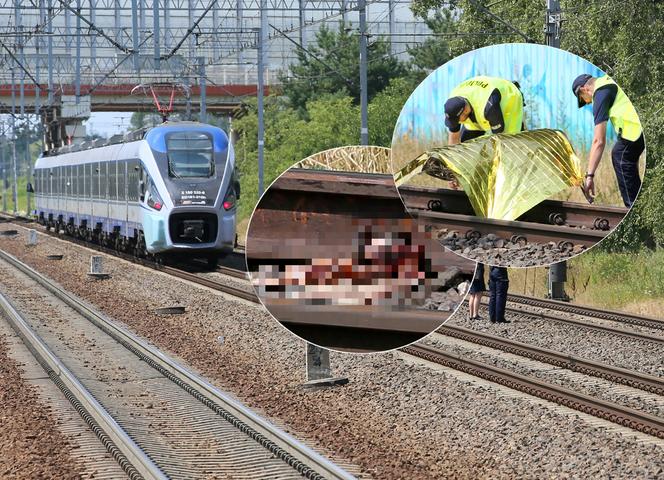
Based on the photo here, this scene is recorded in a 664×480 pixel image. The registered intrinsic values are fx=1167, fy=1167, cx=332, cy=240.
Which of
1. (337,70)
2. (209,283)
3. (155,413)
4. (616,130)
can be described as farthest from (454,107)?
(337,70)

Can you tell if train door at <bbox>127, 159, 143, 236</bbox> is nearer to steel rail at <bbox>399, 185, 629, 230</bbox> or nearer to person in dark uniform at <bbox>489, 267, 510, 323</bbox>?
person in dark uniform at <bbox>489, 267, 510, 323</bbox>

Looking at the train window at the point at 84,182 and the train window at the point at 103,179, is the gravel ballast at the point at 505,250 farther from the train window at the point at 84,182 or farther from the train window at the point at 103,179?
the train window at the point at 84,182

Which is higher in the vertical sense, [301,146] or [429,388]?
[301,146]

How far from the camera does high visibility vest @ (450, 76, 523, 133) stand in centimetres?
394

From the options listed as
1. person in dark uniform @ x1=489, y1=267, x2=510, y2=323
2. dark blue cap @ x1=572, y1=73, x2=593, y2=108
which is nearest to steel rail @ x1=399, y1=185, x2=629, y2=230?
dark blue cap @ x1=572, y1=73, x2=593, y2=108

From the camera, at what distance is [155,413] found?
35.8 ft

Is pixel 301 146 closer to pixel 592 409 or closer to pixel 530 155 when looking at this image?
→ pixel 592 409

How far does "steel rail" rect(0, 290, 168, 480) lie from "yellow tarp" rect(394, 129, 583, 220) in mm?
4625

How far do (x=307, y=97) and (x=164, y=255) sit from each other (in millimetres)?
32868

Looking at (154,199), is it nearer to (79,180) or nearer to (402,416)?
(79,180)

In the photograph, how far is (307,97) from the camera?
2323 inches

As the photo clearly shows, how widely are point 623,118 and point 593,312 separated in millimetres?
13884

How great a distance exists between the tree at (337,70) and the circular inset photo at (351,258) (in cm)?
4548

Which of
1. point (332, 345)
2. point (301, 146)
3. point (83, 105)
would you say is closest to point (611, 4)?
point (332, 345)
